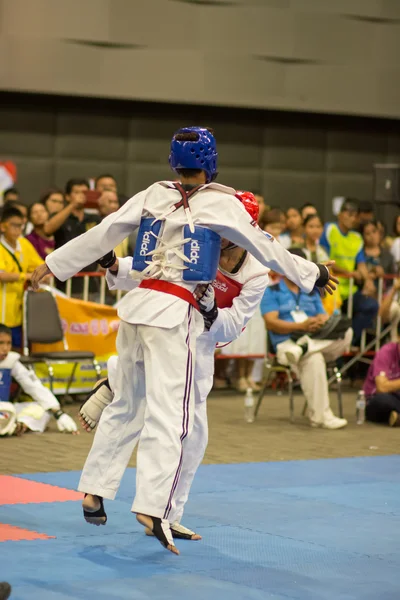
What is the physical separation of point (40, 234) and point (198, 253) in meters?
5.66

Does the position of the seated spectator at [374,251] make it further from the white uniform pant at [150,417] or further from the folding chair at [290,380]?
the white uniform pant at [150,417]

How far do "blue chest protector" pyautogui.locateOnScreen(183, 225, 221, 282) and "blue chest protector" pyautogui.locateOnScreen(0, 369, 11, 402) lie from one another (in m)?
4.05

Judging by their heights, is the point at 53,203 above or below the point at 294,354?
above

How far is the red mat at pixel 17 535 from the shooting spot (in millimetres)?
4832

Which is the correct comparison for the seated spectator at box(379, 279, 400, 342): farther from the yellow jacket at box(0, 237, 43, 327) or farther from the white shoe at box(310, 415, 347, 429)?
the yellow jacket at box(0, 237, 43, 327)

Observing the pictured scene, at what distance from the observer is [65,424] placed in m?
8.32

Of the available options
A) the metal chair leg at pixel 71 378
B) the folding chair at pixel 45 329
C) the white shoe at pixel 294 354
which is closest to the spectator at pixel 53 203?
the folding chair at pixel 45 329

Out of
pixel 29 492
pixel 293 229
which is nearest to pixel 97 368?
pixel 293 229

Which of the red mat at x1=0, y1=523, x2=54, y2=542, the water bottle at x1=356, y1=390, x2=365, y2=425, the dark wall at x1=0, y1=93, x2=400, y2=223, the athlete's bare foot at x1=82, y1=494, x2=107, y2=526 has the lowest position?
the water bottle at x1=356, y1=390, x2=365, y2=425

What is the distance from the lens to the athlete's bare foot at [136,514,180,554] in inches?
176

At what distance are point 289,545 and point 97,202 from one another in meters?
6.25

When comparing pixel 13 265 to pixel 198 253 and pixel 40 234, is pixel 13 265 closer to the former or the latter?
pixel 40 234

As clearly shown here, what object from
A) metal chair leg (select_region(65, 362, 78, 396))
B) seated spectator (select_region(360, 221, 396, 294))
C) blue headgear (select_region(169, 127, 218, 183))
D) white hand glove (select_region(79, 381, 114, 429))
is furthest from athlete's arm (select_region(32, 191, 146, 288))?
seated spectator (select_region(360, 221, 396, 294))

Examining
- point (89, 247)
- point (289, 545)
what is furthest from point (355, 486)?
point (89, 247)
